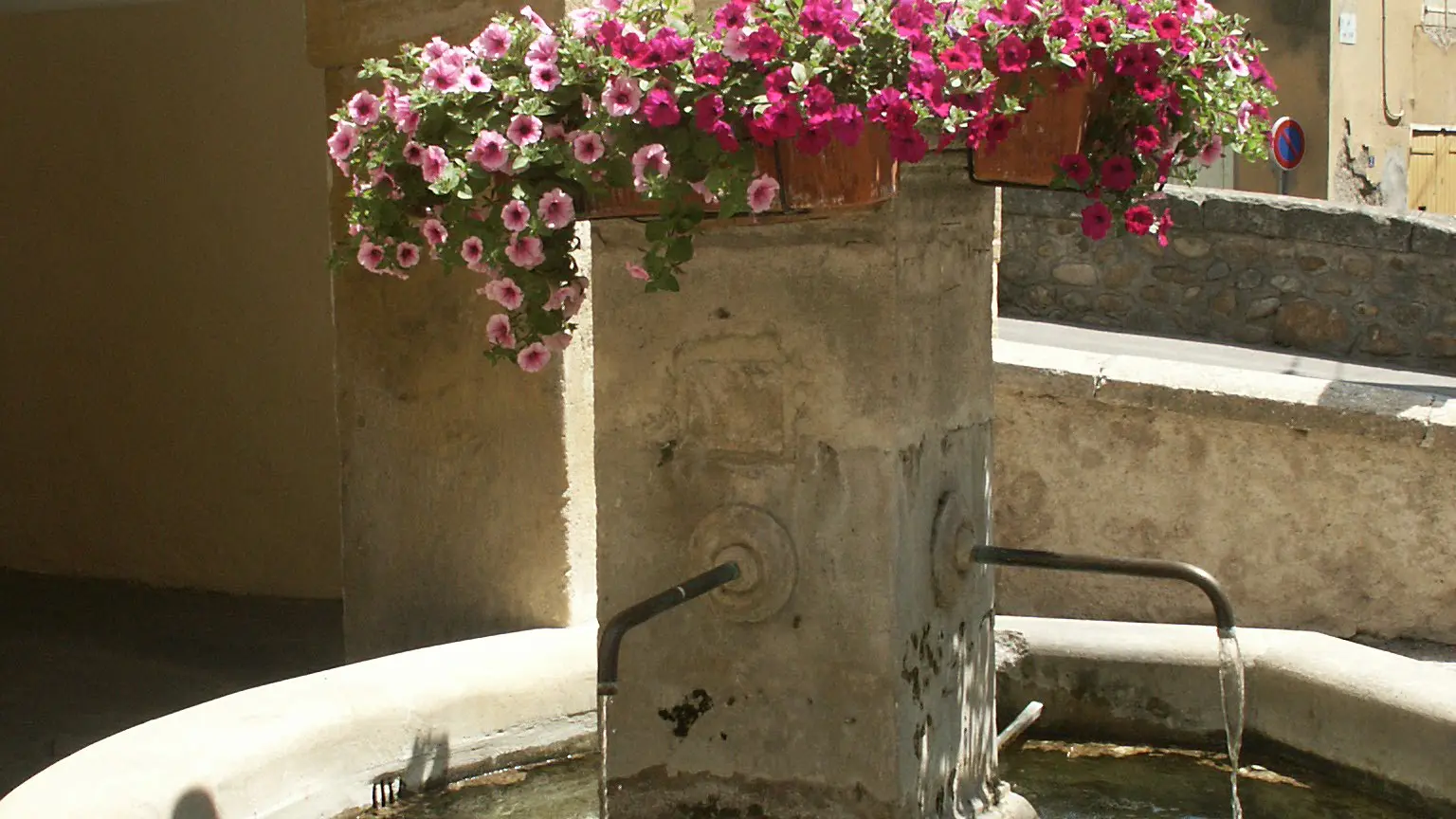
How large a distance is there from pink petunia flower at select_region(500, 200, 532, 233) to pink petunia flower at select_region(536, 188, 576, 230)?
0.02m

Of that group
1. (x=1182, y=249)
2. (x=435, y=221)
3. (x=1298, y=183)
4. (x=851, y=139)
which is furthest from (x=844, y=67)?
(x=1298, y=183)

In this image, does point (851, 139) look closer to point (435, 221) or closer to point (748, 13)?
point (748, 13)

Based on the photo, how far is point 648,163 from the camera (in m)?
2.32

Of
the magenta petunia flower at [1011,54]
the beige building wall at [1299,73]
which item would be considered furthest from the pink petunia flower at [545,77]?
the beige building wall at [1299,73]

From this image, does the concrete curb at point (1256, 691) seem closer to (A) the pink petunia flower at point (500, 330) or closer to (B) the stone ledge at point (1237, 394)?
(A) the pink petunia flower at point (500, 330)

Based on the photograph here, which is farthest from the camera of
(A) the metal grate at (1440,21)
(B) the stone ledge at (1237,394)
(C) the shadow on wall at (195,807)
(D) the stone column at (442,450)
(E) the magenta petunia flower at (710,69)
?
(A) the metal grate at (1440,21)

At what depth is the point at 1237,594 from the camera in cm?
534

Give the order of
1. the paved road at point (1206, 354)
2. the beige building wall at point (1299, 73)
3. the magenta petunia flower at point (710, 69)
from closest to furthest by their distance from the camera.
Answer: the magenta petunia flower at point (710, 69)
the paved road at point (1206, 354)
the beige building wall at point (1299, 73)

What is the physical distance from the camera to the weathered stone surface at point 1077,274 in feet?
27.9

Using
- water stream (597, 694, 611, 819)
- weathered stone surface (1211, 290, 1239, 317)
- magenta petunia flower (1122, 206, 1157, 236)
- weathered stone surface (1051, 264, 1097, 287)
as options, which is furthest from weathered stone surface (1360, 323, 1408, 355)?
water stream (597, 694, 611, 819)

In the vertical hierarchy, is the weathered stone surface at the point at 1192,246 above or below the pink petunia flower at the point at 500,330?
below

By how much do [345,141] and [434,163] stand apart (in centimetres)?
21

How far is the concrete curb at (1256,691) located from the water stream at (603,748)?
98 centimetres

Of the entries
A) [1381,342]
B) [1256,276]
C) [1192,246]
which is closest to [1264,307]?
[1256,276]
